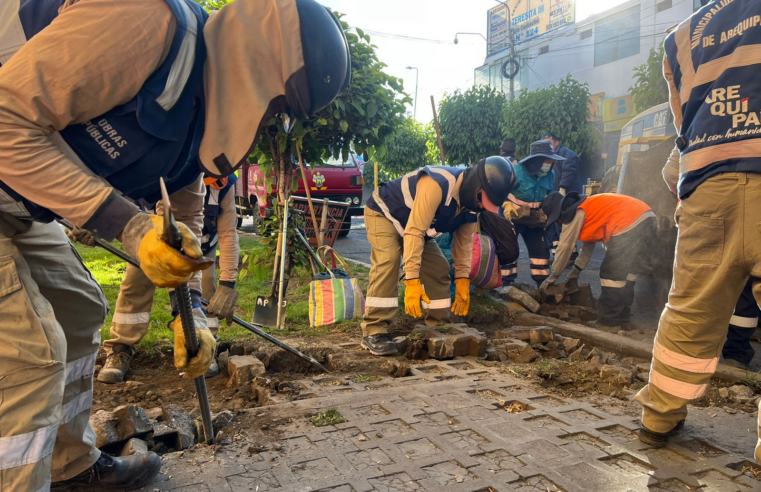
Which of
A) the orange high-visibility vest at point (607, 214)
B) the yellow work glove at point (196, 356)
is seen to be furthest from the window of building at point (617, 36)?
the yellow work glove at point (196, 356)

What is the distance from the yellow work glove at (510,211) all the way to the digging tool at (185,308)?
16.9 ft

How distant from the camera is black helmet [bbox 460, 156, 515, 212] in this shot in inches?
174

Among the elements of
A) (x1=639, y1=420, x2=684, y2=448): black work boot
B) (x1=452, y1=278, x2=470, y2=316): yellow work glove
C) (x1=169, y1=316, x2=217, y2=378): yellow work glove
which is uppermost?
(x1=169, y1=316, x2=217, y2=378): yellow work glove

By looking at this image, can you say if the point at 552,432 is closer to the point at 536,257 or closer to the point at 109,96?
the point at 109,96

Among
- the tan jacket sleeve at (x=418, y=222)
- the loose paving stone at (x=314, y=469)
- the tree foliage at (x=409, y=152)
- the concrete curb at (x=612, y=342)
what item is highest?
the tree foliage at (x=409, y=152)

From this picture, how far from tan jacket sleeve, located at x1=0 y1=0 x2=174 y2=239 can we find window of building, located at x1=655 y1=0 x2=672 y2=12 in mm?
23341

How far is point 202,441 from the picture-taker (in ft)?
8.81

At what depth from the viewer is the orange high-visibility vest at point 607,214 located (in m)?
5.67

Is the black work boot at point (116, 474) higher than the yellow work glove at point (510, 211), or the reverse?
the yellow work glove at point (510, 211)

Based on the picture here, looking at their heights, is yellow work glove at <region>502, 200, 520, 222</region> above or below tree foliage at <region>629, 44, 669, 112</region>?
below

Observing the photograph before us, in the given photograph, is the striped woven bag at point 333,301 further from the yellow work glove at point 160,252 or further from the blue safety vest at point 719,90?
the yellow work glove at point 160,252

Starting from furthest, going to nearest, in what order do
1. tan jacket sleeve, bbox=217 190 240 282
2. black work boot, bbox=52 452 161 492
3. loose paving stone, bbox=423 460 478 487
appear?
tan jacket sleeve, bbox=217 190 240 282
loose paving stone, bbox=423 460 478 487
black work boot, bbox=52 452 161 492

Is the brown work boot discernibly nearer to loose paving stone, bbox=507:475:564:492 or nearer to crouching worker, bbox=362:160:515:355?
crouching worker, bbox=362:160:515:355

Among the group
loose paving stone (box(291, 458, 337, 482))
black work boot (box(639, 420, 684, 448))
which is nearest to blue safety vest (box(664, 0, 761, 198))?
black work boot (box(639, 420, 684, 448))
